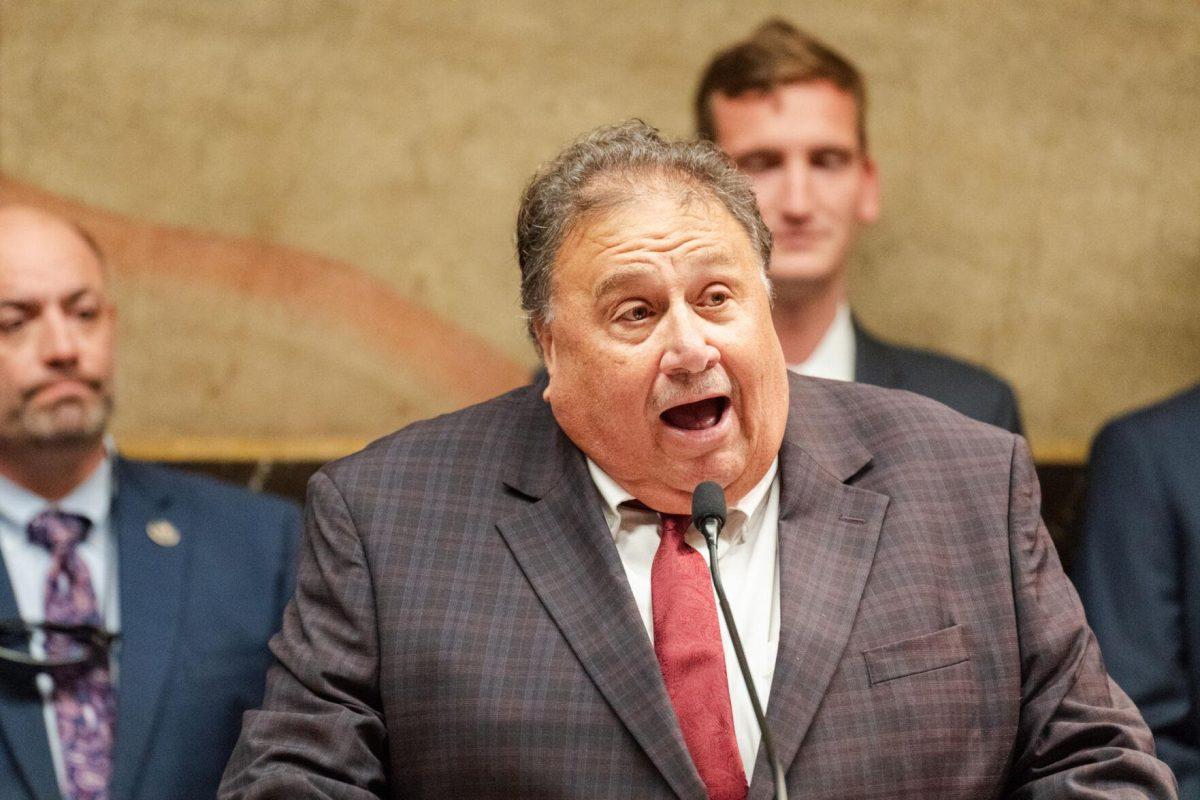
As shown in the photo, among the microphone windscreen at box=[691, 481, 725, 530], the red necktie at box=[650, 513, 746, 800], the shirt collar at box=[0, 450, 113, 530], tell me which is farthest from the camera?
the shirt collar at box=[0, 450, 113, 530]

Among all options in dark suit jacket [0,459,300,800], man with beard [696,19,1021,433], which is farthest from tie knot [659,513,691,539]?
man with beard [696,19,1021,433]

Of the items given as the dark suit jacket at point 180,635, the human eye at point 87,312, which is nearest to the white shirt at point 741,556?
the dark suit jacket at point 180,635

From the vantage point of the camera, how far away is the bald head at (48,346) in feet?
10.2

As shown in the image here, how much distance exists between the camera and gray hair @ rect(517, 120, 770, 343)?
2285mm

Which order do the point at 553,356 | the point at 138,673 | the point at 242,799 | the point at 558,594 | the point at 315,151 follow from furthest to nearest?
the point at 315,151 → the point at 138,673 → the point at 553,356 → the point at 558,594 → the point at 242,799

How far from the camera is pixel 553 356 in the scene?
2365mm

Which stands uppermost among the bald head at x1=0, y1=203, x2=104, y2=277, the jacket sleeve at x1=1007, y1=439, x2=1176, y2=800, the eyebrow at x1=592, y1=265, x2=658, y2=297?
the bald head at x1=0, y1=203, x2=104, y2=277

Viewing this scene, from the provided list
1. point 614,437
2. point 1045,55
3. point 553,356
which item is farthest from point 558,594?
point 1045,55

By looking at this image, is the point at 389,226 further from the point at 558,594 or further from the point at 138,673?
the point at 558,594

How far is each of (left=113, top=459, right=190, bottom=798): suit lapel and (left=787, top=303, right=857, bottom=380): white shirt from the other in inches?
58.9

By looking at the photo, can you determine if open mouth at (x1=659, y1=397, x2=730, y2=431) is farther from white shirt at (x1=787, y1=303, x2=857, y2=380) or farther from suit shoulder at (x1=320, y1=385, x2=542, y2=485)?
white shirt at (x1=787, y1=303, x2=857, y2=380)

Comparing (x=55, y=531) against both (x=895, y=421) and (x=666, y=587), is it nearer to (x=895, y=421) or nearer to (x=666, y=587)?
(x=666, y=587)

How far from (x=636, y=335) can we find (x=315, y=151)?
5.96 ft

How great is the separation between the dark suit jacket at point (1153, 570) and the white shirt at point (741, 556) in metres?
1.17
